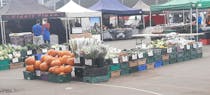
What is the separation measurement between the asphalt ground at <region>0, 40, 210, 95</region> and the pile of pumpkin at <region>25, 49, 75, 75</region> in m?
0.42

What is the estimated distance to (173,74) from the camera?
13828 millimetres

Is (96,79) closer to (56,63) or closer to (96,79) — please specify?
(96,79)

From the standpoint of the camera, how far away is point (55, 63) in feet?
44.0

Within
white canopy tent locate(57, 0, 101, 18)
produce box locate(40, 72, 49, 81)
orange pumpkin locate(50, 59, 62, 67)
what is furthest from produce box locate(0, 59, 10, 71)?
white canopy tent locate(57, 0, 101, 18)

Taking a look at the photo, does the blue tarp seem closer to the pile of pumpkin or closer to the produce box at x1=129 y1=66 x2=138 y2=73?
the produce box at x1=129 y1=66 x2=138 y2=73

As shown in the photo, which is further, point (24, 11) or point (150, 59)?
point (24, 11)

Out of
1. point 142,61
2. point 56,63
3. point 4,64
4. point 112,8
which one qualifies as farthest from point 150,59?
point 112,8

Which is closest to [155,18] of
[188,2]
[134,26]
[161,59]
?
[134,26]

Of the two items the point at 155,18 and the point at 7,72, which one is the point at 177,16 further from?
the point at 7,72

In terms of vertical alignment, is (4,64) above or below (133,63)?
below

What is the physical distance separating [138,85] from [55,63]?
2800mm

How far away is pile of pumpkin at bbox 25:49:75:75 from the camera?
1317cm

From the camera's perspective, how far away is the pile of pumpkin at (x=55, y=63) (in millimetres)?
13172

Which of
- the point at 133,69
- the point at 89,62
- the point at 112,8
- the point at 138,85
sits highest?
the point at 112,8
